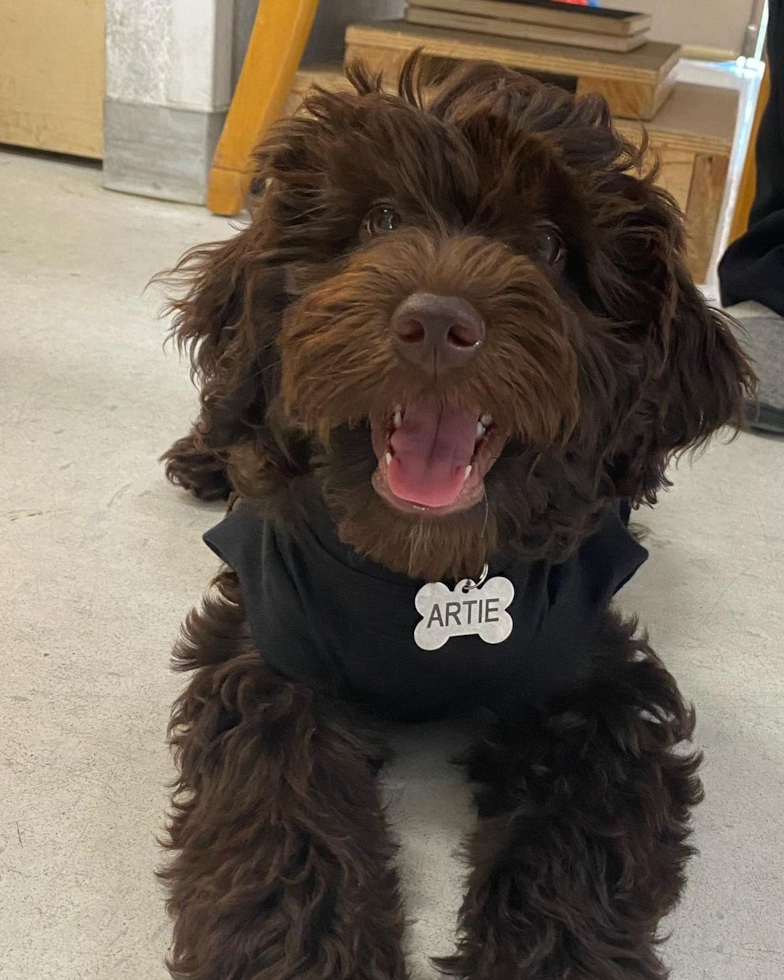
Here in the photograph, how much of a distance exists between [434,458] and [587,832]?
1.38 ft

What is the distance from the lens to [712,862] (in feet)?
4.18

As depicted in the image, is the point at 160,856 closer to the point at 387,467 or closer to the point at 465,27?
the point at 387,467

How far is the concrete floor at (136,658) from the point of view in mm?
1153

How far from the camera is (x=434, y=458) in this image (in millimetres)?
1133

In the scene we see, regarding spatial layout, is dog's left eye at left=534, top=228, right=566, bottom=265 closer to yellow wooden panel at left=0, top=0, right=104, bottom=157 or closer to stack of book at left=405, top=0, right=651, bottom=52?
stack of book at left=405, top=0, right=651, bottom=52

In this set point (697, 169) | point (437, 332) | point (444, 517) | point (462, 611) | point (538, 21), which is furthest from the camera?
point (538, 21)

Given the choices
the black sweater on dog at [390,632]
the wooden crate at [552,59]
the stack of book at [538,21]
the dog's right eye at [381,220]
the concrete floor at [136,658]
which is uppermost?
the stack of book at [538,21]

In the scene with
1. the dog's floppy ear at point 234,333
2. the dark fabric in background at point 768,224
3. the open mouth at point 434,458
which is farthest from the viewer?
the dark fabric in background at point 768,224

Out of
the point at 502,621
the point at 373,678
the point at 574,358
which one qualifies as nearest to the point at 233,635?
the point at 373,678

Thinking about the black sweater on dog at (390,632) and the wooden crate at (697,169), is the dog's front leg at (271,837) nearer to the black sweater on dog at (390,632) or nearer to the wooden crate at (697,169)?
the black sweater on dog at (390,632)

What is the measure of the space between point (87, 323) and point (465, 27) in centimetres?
186

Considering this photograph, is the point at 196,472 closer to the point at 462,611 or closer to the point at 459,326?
the point at 462,611

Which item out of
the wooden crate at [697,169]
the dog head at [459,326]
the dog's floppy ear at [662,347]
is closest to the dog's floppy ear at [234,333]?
the dog head at [459,326]

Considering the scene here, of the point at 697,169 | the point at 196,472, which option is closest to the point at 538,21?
the point at 697,169
